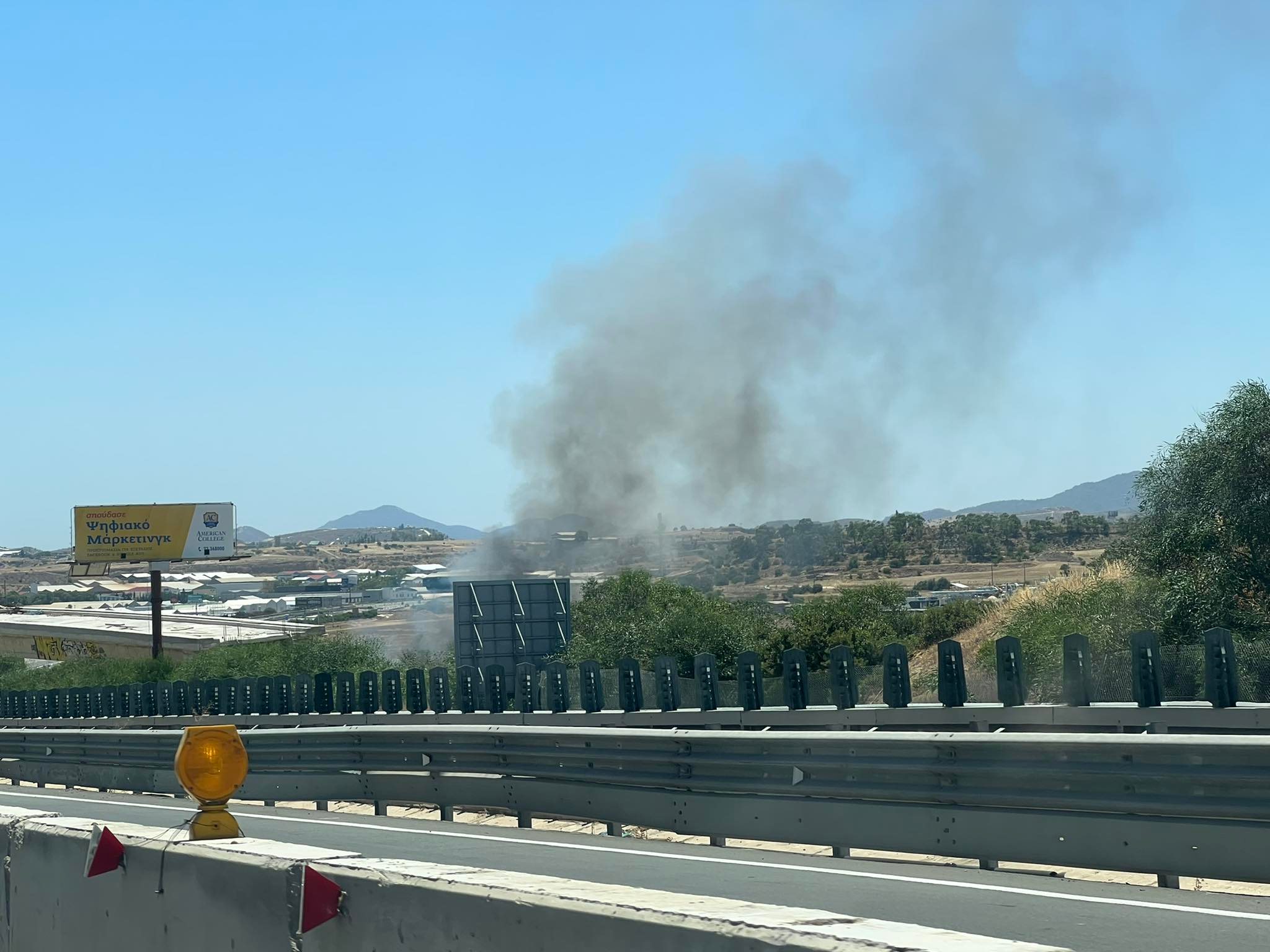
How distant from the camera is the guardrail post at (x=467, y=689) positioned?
2833 cm

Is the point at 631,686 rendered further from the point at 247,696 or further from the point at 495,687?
the point at 247,696

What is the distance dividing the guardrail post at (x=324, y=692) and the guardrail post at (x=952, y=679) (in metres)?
15.3

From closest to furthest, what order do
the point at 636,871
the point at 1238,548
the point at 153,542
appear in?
1. the point at 636,871
2. the point at 1238,548
3. the point at 153,542

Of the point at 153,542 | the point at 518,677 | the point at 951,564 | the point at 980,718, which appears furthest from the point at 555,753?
the point at 951,564

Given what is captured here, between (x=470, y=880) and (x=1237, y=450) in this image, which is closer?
(x=470, y=880)

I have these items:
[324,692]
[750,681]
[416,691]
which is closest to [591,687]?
[750,681]

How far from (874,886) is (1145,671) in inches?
409

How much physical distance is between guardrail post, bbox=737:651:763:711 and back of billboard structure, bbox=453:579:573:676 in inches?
1369

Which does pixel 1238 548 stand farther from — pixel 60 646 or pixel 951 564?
pixel 951 564

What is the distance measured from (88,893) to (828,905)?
3.87 meters

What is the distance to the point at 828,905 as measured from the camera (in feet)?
27.2

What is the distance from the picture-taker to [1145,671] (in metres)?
18.4

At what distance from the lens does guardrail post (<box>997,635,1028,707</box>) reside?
19.7 m

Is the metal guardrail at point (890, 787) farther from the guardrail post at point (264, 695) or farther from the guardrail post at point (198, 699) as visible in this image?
the guardrail post at point (198, 699)
